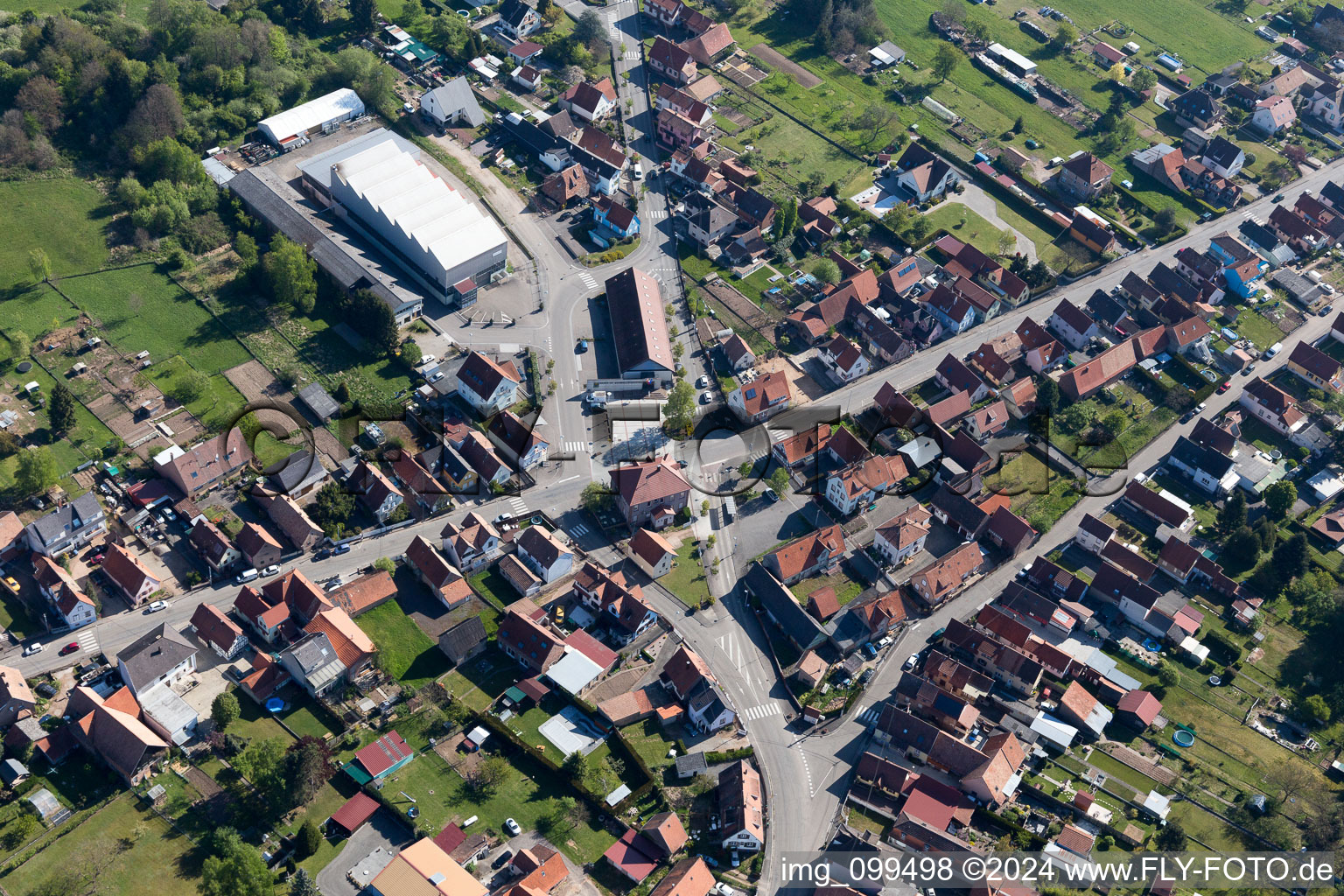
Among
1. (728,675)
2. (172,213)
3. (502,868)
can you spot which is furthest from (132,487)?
(728,675)

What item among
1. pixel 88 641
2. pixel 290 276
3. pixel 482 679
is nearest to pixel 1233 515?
pixel 482 679

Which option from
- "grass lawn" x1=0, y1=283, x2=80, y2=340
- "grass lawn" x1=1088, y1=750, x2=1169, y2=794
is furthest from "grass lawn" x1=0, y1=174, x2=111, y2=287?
"grass lawn" x1=1088, y1=750, x2=1169, y2=794

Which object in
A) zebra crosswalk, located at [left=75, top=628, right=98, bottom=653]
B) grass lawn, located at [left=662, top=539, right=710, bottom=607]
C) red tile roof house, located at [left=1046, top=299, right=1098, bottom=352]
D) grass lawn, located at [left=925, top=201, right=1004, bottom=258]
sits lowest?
zebra crosswalk, located at [left=75, top=628, right=98, bottom=653]

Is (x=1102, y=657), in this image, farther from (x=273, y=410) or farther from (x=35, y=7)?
(x=35, y=7)

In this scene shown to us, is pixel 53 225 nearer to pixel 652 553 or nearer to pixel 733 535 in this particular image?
pixel 652 553

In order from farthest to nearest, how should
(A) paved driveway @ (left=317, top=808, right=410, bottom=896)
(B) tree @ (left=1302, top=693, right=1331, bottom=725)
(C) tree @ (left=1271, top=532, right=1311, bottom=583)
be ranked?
(C) tree @ (left=1271, top=532, right=1311, bottom=583) → (B) tree @ (left=1302, top=693, right=1331, bottom=725) → (A) paved driveway @ (left=317, top=808, right=410, bottom=896)

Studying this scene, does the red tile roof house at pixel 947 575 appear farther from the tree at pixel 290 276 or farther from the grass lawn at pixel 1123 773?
the tree at pixel 290 276

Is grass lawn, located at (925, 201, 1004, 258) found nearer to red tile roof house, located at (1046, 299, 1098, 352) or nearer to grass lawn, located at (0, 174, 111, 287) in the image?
red tile roof house, located at (1046, 299, 1098, 352)
